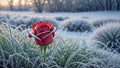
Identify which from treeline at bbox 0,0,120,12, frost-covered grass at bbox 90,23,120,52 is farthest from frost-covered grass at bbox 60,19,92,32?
→ treeline at bbox 0,0,120,12

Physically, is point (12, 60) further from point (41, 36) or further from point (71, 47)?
point (71, 47)

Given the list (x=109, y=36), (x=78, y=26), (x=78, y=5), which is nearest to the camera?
(x=109, y=36)

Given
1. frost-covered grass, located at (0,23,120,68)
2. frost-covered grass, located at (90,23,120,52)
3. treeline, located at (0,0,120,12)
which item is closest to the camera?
frost-covered grass, located at (0,23,120,68)

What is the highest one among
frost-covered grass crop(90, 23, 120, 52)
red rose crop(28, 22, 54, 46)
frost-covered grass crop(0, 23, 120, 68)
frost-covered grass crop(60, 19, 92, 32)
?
red rose crop(28, 22, 54, 46)

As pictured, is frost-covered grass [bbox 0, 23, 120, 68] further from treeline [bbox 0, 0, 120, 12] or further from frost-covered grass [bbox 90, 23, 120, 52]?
treeline [bbox 0, 0, 120, 12]

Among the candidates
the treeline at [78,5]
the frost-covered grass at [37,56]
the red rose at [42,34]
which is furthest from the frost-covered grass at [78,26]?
the treeline at [78,5]

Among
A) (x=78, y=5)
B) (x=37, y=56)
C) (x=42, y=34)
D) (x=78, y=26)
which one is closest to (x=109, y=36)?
(x=37, y=56)

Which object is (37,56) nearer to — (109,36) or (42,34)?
(42,34)

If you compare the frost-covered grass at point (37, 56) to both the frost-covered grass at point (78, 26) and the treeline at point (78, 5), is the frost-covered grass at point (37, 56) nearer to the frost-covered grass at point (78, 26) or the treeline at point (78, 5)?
the frost-covered grass at point (78, 26)

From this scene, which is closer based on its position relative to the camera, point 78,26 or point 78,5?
point 78,26
